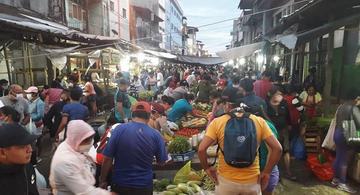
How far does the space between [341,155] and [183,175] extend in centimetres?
315

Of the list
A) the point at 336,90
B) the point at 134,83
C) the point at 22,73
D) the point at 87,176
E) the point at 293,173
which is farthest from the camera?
the point at 134,83

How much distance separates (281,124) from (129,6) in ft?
100.0

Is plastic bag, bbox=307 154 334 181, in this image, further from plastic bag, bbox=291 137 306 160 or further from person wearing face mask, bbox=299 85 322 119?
person wearing face mask, bbox=299 85 322 119

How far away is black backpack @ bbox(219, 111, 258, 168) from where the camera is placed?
3.96 meters

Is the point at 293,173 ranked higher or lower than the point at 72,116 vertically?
lower

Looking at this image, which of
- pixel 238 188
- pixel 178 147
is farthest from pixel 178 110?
pixel 238 188

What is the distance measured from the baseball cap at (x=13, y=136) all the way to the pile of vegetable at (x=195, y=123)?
6.66 m

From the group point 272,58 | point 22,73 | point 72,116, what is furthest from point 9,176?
point 272,58

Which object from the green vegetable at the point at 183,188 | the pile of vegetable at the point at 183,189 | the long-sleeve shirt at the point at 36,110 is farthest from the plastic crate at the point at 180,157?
the long-sleeve shirt at the point at 36,110

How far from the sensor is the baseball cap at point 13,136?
8.93ft

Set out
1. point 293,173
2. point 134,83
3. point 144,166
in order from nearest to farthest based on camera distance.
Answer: point 144,166, point 293,173, point 134,83

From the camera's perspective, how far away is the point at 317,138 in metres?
8.71

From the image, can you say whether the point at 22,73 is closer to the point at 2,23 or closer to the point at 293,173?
the point at 2,23

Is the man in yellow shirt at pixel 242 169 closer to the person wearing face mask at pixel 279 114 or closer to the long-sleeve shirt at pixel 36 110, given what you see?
the person wearing face mask at pixel 279 114
